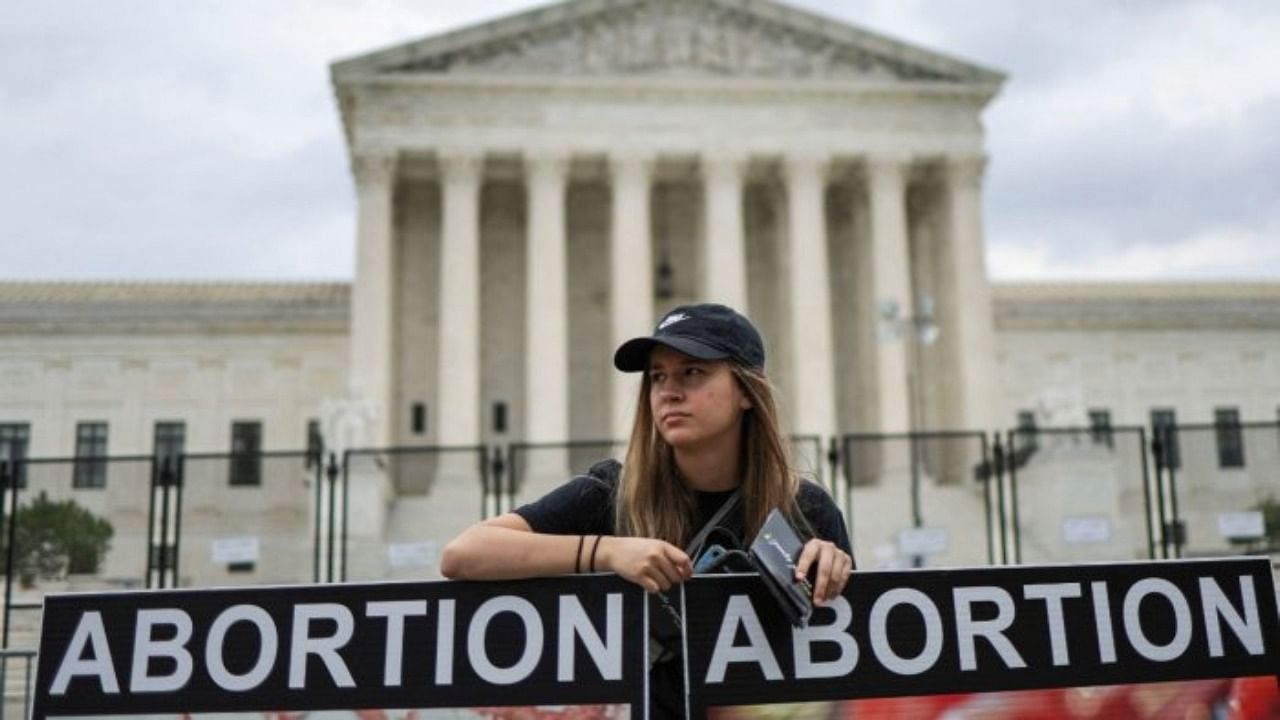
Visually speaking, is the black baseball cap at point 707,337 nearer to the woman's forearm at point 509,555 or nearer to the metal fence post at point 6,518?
the woman's forearm at point 509,555

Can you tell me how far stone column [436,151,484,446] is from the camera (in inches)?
2005

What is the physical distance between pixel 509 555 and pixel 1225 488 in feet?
76.5

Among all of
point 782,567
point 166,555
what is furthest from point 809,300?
point 782,567

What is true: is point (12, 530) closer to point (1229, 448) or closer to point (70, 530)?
point (70, 530)

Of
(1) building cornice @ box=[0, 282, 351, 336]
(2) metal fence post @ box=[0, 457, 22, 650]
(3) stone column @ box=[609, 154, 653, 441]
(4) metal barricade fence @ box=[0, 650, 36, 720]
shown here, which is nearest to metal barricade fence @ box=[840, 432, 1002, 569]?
(3) stone column @ box=[609, 154, 653, 441]

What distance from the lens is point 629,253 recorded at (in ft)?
172

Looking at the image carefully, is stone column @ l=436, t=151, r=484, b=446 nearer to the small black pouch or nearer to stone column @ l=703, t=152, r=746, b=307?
stone column @ l=703, t=152, r=746, b=307

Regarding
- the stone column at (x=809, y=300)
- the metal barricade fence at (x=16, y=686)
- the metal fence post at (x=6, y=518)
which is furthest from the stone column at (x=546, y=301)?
the metal barricade fence at (x=16, y=686)

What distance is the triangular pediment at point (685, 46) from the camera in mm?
53188

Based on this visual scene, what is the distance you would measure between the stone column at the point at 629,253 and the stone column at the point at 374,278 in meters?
8.31

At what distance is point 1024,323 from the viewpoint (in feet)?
208

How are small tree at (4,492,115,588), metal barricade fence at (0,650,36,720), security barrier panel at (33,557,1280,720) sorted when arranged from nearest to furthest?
security barrier panel at (33,557,1280,720)
metal barricade fence at (0,650,36,720)
small tree at (4,492,115,588)

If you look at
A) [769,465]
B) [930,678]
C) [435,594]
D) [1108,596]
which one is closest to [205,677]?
[435,594]

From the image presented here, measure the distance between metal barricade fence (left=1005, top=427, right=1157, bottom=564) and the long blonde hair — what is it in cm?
2066
